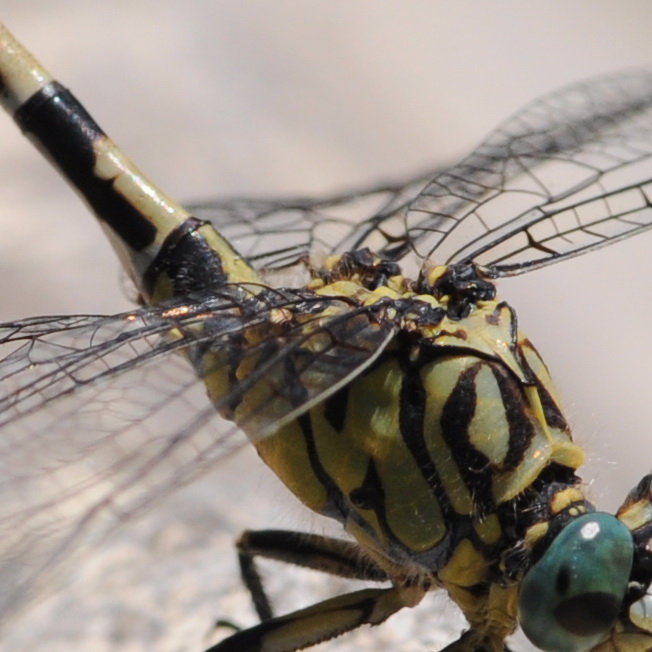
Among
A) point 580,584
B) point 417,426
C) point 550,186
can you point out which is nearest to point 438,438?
point 417,426

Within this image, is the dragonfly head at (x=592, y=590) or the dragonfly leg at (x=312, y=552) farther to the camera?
the dragonfly leg at (x=312, y=552)

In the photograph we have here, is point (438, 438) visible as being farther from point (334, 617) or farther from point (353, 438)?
point (334, 617)

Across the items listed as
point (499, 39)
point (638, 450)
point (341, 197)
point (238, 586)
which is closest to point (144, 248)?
point (341, 197)

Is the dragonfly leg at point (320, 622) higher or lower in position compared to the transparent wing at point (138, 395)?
lower

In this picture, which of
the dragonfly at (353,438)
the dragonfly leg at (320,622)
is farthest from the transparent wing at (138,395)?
the dragonfly leg at (320,622)

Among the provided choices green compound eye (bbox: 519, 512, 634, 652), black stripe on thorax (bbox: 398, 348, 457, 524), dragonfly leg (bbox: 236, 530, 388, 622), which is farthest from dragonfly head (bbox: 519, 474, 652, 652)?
dragonfly leg (bbox: 236, 530, 388, 622)

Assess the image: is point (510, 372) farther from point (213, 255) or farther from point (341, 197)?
point (341, 197)

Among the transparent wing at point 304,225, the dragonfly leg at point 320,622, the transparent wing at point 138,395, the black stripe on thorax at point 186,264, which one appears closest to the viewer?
the transparent wing at point 138,395

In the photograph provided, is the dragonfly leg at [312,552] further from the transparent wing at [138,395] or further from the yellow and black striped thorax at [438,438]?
the transparent wing at [138,395]
